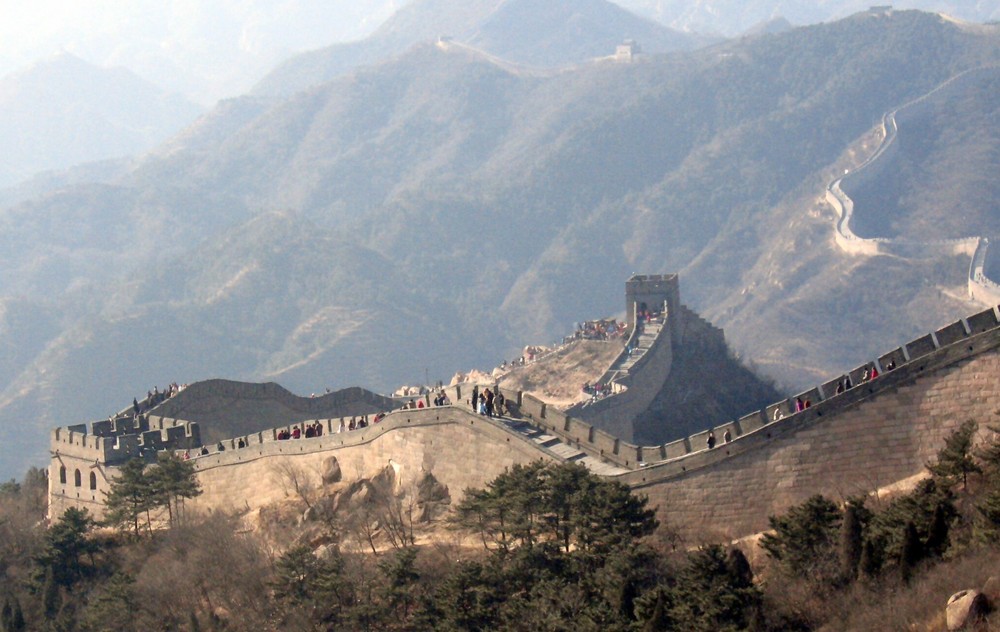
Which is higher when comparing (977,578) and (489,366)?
(489,366)

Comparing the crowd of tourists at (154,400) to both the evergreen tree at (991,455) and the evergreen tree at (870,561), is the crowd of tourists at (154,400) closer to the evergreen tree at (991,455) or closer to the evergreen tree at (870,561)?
the evergreen tree at (991,455)

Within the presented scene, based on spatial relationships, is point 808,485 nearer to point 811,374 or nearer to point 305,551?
point 305,551

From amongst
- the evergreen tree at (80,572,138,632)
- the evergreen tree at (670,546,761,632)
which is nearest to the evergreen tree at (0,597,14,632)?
the evergreen tree at (80,572,138,632)

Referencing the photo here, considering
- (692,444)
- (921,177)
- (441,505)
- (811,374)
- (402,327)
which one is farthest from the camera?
(402,327)

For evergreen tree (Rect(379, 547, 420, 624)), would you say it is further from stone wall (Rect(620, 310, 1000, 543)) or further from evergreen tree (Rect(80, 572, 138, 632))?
evergreen tree (Rect(80, 572, 138, 632))

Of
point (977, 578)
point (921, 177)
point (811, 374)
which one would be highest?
point (921, 177)

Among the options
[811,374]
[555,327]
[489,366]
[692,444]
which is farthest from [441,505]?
[555,327]

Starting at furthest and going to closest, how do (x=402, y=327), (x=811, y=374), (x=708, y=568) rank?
(x=402, y=327) < (x=811, y=374) < (x=708, y=568)

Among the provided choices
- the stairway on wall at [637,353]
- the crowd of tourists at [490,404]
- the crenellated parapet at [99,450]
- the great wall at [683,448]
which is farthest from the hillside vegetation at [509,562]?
the stairway on wall at [637,353]
